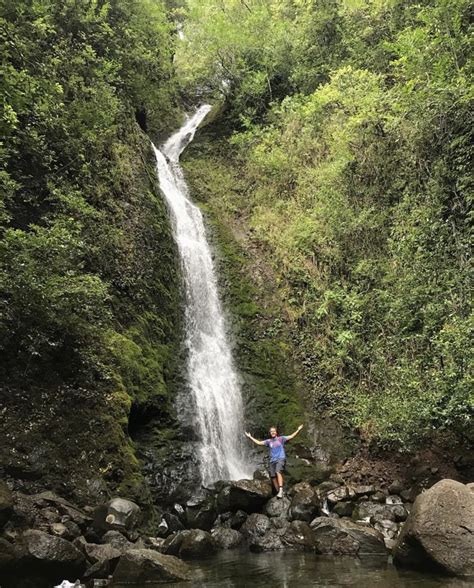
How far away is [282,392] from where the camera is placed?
44.7 ft

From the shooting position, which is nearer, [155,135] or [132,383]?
[132,383]

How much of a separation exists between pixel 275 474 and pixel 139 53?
1592 cm

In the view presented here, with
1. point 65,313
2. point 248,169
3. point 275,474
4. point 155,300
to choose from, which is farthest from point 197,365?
point 248,169

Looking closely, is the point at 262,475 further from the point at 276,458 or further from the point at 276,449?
the point at 276,449

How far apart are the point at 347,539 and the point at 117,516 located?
3943 millimetres

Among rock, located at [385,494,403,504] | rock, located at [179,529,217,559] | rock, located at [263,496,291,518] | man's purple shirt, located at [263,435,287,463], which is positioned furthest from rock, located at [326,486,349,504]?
rock, located at [179,529,217,559]

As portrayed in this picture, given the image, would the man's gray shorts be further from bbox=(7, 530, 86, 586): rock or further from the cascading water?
bbox=(7, 530, 86, 586): rock

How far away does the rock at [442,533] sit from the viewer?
253 inches

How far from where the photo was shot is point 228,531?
9.05 meters

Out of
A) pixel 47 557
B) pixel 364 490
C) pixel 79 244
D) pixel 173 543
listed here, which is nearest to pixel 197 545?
pixel 173 543

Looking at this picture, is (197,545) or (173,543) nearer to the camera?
(173,543)

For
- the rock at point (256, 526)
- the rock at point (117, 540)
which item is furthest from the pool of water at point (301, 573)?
the rock at point (117, 540)

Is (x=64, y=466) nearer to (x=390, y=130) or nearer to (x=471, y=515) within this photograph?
(x=471, y=515)

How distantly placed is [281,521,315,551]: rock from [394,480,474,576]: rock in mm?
1736
